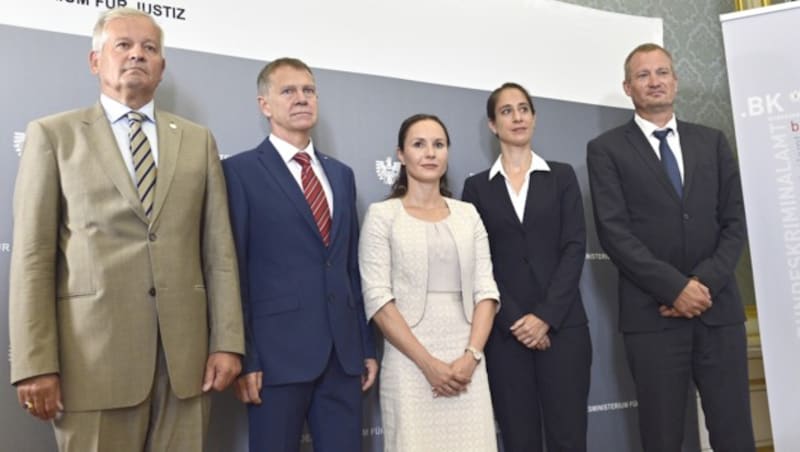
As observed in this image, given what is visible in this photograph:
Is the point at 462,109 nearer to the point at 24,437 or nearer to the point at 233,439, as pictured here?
the point at 233,439

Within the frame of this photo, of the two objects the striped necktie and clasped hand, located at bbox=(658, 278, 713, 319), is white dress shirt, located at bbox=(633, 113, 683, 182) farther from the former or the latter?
the striped necktie

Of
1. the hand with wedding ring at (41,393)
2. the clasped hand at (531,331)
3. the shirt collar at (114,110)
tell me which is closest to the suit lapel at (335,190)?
the shirt collar at (114,110)

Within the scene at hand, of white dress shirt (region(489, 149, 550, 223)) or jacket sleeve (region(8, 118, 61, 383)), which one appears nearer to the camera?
jacket sleeve (region(8, 118, 61, 383))

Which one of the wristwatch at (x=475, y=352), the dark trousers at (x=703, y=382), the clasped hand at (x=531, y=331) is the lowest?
the dark trousers at (x=703, y=382)

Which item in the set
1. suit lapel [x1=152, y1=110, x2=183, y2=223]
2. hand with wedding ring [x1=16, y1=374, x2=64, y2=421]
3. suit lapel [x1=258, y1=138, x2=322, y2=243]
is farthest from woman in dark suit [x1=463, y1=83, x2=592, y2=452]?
hand with wedding ring [x1=16, y1=374, x2=64, y2=421]

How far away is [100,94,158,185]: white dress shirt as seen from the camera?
1972 millimetres

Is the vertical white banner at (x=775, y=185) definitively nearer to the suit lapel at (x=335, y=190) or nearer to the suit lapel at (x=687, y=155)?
the suit lapel at (x=687, y=155)

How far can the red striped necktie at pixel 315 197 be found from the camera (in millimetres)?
2307

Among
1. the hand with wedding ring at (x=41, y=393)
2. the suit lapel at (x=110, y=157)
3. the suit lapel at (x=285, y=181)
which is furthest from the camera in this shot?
the suit lapel at (x=285, y=181)

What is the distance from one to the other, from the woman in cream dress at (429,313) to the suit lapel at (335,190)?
0.15 m

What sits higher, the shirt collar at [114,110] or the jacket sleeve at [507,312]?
the shirt collar at [114,110]

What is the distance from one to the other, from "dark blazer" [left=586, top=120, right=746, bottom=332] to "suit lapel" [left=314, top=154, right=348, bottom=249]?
990 millimetres

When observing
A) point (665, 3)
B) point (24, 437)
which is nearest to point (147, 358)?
point (24, 437)

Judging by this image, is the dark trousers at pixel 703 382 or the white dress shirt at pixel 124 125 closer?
the white dress shirt at pixel 124 125
